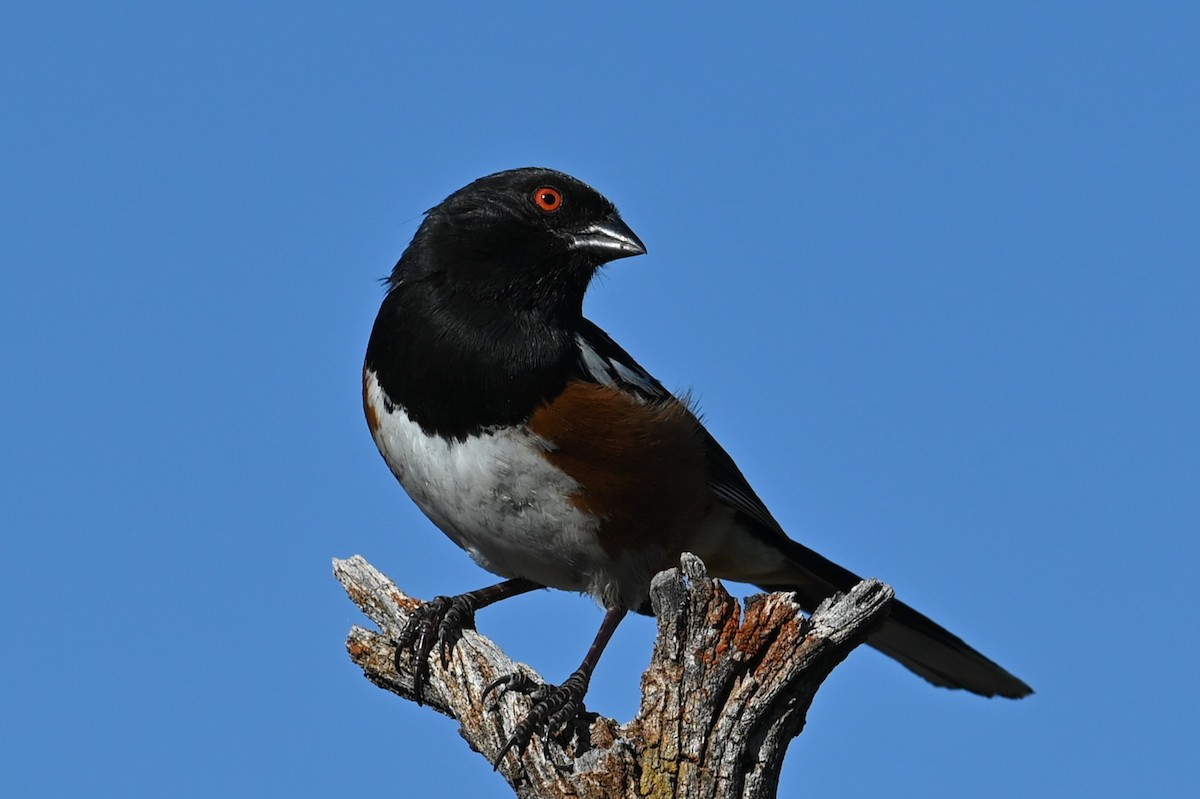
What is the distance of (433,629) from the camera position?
578 cm

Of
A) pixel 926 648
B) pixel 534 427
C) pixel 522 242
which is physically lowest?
pixel 534 427

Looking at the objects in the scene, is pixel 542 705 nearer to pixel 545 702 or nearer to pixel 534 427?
pixel 545 702

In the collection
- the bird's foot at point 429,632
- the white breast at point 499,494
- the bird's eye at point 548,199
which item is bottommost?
the bird's foot at point 429,632

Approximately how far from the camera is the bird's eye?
20.7ft

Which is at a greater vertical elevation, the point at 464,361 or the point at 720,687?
the point at 464,361

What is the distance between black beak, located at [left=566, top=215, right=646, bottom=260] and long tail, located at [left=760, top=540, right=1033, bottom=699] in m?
1.70

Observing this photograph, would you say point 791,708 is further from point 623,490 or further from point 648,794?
point 623,490

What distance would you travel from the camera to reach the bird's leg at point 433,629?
5676 millimetres

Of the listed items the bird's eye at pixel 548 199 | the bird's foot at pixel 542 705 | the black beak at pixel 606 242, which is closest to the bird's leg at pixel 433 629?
the bird's foot at pixel 542 705

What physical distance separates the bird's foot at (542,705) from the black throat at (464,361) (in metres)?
0.99

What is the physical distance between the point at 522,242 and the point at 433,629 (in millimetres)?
1697

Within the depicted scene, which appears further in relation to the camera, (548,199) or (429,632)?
(548,199)

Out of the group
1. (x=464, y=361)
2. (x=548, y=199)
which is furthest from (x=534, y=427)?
(x=548, y=199)

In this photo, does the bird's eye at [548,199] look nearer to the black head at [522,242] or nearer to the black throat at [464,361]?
the black head at [522,242]
